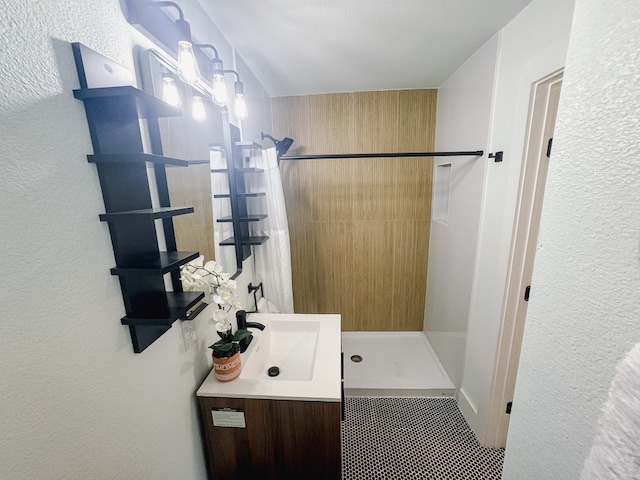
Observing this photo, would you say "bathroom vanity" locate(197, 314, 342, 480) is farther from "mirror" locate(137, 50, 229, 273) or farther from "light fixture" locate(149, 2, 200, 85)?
"light fixture" locate(149, 2, 200, 85)

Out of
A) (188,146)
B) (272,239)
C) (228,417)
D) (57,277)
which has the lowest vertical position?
(228,417)

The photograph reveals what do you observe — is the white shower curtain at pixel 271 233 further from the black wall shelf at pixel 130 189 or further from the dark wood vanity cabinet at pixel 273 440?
the black wall shelf at pixel 130 189

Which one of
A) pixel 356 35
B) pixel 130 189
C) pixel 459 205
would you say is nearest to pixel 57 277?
pixel 130 189

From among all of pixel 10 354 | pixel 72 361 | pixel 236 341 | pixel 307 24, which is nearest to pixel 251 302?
pixel 236 341

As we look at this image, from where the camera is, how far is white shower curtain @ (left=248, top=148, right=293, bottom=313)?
5.61 ft

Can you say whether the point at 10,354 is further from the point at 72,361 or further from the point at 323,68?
the point at 323,68

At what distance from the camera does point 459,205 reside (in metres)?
1.84

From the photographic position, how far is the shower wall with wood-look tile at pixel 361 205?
7.38 feet

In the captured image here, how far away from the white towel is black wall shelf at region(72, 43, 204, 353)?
32.5 inches

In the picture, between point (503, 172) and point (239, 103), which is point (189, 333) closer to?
point (239, 103)

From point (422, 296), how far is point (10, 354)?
2.70 metres

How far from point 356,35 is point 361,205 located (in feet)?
4.37

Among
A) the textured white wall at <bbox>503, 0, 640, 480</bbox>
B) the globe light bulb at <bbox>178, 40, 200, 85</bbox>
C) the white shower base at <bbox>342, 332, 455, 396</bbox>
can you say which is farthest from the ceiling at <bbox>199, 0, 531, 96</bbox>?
the white shower base at <bbox>342, 332, 455, 396</bbox>

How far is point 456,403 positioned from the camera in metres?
1.88
